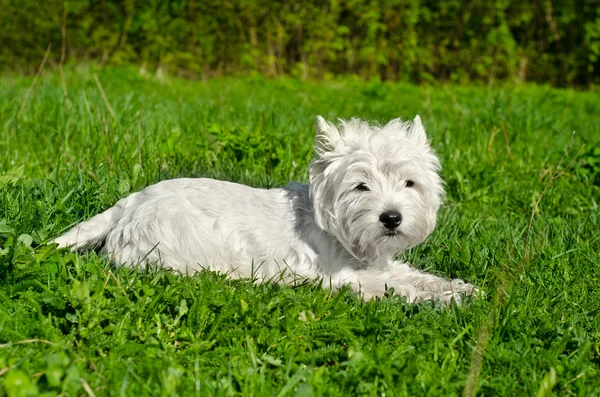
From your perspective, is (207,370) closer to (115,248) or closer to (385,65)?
(115,248)

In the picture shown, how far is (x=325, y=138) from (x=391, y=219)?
689 mm

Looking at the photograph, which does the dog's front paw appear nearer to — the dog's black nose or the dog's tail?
the dog's black nose

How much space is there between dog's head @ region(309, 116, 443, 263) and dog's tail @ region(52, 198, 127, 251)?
1253mm

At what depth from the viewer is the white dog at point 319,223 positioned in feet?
13.2

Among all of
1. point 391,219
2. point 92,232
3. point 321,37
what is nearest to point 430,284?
point 391,219

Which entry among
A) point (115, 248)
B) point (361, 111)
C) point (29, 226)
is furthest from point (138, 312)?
point (361, 111)

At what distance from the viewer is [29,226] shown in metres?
4.10

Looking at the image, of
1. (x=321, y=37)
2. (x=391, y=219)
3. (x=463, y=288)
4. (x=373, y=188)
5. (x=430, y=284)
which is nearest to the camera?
(x=391, y=219)

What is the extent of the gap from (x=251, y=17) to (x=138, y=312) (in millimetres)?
13745

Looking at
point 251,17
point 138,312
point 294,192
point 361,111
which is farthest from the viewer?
point 251,17

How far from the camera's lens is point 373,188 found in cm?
405

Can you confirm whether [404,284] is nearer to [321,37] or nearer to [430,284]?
[430,284]

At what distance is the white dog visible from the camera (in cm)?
402

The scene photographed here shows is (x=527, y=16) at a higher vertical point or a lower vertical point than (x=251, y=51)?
higher
